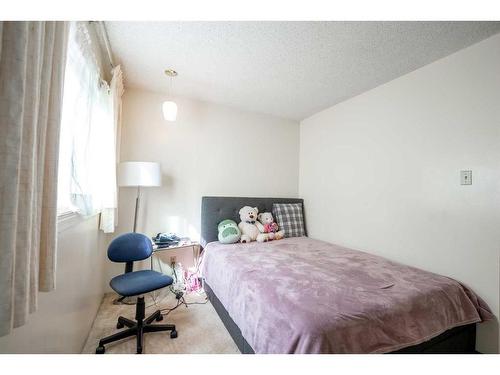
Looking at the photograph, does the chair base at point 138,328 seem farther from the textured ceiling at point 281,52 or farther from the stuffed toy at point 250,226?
the textured ceiling at point 281,52

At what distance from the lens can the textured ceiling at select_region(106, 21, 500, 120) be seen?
1548 millimetres

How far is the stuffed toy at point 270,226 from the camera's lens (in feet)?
9.23

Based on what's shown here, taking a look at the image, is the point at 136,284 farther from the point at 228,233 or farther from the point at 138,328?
the point at 228,233

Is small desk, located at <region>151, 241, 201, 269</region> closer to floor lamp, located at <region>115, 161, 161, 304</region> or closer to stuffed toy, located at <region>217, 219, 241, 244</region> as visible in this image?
stuffed toy, located at <region>217, 219, 241, 244</region>

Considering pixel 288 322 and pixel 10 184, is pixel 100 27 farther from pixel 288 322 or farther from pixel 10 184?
pixel 288 322

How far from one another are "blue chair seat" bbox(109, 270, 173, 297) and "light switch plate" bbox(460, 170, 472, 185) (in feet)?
8.12

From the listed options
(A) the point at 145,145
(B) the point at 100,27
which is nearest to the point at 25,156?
(B) the point at 100,27

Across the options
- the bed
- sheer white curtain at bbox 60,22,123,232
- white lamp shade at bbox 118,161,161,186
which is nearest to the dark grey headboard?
the bed

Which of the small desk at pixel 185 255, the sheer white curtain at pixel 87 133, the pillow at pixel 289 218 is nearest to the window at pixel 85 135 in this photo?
the sheer white curtain at pixel 87 133

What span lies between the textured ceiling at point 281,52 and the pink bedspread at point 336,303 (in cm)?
181

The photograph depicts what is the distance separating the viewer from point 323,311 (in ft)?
3.64

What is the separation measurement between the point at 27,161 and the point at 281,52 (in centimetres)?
185

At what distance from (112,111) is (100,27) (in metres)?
0.63

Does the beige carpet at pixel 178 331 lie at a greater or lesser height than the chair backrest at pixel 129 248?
lesser
